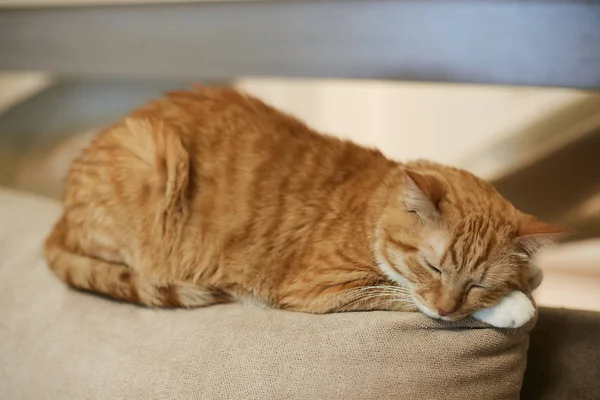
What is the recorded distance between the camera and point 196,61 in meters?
1.96

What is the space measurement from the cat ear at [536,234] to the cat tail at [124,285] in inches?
25.9

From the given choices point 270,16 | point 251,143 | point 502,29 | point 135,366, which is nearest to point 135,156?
point 251,143

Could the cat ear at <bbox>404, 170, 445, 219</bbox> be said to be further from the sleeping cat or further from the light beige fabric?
the light beige fabric

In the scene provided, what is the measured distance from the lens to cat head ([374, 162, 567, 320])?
3.48ft

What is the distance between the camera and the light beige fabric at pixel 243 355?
1064mm

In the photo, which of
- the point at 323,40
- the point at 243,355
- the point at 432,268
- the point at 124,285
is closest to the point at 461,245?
the point at 432,268

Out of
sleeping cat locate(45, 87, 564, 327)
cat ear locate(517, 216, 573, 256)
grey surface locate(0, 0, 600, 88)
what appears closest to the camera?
cat ear locate(517, 216, 573, 256)

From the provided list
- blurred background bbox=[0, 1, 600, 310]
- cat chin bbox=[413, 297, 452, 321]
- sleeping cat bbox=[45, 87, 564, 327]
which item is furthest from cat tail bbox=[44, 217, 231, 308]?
blurred background bbox=[0, 1, 600, 310]

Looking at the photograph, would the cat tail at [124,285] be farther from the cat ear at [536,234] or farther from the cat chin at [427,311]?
the cat ear at [536,234]

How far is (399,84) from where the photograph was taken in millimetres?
1718

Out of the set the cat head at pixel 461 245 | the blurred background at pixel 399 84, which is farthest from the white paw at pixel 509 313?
the blurred background at pixel 399 84

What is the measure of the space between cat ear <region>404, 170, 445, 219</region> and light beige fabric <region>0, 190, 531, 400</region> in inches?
7.9

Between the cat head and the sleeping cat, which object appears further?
the sleeping cat

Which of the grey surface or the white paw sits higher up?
the grey surface
